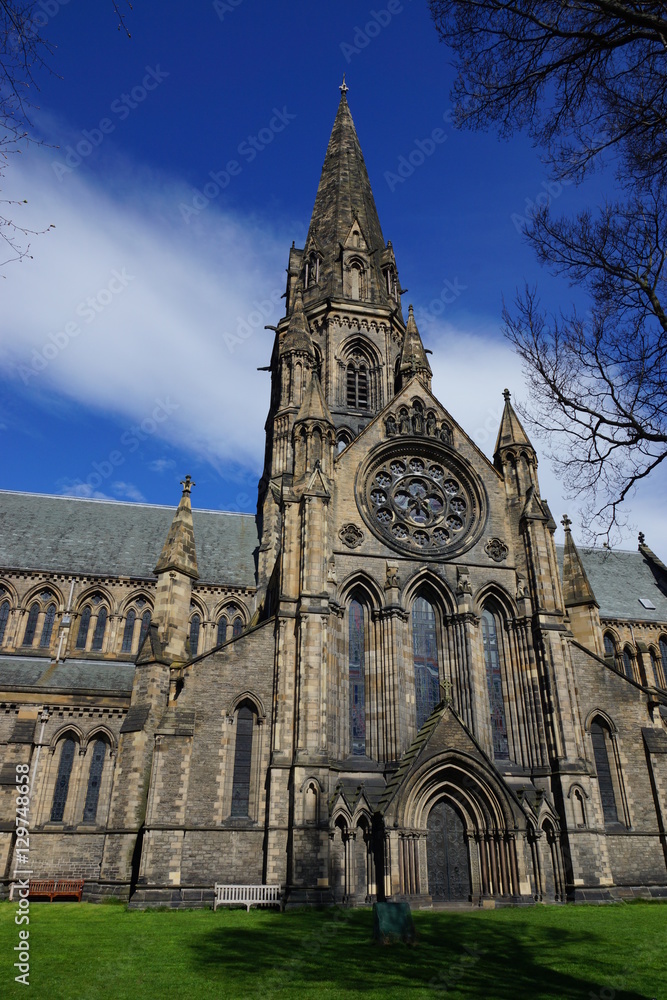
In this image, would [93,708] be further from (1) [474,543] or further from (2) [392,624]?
(1) [474,543]

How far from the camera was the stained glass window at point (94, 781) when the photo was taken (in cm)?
2516

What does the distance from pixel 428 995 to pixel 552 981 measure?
221cm

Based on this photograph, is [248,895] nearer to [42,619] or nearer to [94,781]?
[94,781]

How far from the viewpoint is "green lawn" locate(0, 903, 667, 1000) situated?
31.0 feet

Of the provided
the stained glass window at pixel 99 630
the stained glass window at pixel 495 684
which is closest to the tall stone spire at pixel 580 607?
the stained glass window at pixel 495 684

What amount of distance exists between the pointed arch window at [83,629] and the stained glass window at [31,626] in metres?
1.82

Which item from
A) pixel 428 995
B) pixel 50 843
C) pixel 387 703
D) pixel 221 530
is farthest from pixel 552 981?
pixel 221 530

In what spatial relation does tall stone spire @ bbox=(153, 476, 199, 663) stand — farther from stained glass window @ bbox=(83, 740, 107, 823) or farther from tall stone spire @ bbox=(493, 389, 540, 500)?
tall stone spire @ bbox=(493, 389, 540, 500)

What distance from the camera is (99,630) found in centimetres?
3100

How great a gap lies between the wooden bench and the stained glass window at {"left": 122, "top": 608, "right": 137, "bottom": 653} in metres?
9.55

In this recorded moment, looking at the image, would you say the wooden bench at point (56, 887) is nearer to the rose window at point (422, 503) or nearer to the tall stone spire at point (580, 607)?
the rose window at point (422, 503)

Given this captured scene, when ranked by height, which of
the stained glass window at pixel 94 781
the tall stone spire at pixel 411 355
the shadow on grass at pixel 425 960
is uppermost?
the tall stone spire at pixel 411 355

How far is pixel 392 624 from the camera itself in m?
22.8

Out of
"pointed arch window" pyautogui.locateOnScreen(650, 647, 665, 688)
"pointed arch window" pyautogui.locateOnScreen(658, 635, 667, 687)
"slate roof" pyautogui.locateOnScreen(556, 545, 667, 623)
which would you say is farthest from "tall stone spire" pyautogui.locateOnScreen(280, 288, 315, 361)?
"pointed arch window" pyautogui.locateOnScreen(658, 635, 667, 687)
